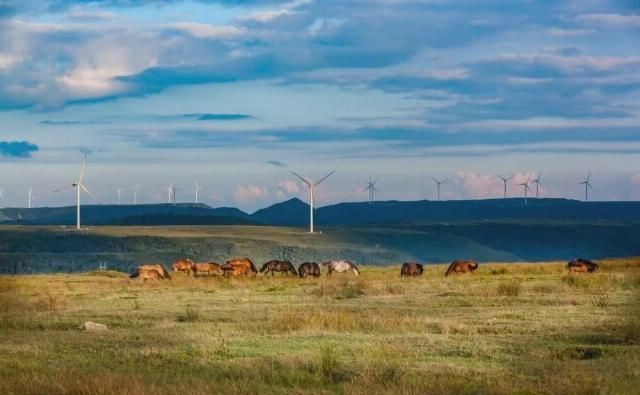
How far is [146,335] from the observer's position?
2766 cm

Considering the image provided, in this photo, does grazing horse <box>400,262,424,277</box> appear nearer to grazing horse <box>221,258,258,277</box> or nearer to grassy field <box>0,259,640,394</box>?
grazing horse <box>221,258,258,277</box>

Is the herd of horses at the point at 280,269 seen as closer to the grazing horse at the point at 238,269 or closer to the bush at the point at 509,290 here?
the grazing horse at the point at 238,269

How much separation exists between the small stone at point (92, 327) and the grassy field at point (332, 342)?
1.42 ft

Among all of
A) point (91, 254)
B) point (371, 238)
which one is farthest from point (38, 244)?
point (371, 238)

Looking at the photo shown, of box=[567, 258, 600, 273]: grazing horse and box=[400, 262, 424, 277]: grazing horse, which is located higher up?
box=[567, 258, 600, 273]: grazing horse

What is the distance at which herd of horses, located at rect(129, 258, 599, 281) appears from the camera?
196 feet

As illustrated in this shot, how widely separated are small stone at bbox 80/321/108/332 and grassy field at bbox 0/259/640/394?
0.43 metres

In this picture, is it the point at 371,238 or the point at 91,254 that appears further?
the point at 371,238

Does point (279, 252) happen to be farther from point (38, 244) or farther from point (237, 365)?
point (237, 365)

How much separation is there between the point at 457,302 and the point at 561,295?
473 cm

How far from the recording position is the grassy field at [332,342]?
19.3m

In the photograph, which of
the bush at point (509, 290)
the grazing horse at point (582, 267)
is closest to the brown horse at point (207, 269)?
the grazing horse at point (582, 267)

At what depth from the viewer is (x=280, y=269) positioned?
6359 cm

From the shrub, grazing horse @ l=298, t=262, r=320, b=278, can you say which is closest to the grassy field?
the shrub
